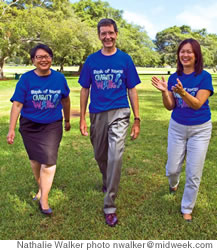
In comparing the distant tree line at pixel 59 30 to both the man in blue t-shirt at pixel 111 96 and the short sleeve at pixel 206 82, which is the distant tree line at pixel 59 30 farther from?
the short sleeve at pixel 206 82

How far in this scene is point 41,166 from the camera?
3459 mm

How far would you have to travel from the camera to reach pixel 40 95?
3.29 meters

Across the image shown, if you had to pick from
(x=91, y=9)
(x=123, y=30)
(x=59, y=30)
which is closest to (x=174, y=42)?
(x=123, y=30)

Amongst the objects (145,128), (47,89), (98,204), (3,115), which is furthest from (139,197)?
(3,115)

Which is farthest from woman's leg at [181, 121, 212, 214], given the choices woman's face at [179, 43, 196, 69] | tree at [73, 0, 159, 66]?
tree at [73, 0, 159, 66]

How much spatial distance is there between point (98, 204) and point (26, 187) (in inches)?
46.9

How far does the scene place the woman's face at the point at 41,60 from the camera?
3271 millimetres

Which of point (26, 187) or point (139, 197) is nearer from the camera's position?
point (139, 197)

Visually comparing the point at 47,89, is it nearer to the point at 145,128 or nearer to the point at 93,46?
the point at 145,128

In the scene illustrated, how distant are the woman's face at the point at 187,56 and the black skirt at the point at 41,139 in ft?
5.42

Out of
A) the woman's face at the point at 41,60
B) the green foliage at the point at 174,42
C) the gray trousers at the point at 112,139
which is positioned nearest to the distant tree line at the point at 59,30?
the green foliage at the point at 174,42

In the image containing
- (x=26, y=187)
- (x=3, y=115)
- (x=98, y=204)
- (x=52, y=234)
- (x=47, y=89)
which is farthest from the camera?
(x=3, y=115)

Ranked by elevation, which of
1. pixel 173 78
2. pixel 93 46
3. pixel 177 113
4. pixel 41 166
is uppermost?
pixel 93 46

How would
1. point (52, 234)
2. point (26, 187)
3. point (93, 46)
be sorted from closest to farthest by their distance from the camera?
point (52, 234)
point (26, 187)
point (93, 46)
